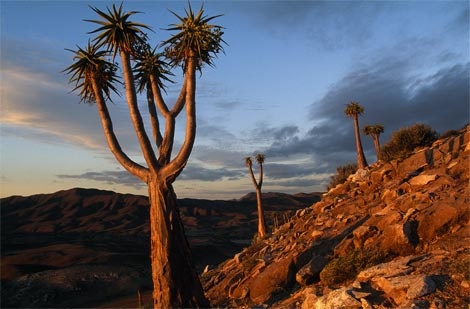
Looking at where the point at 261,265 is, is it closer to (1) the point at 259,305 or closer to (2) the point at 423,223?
(1) the point at 259,305

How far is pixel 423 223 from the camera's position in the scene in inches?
459

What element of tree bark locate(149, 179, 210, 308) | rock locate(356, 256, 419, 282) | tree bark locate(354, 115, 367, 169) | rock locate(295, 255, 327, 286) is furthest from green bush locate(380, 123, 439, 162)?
tree bark locate(149, 179, 210, 308)

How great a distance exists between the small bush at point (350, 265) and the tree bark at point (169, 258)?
3736 millimetres

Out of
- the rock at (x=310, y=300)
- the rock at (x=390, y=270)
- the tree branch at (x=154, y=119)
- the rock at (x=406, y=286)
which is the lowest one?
the rock at (x=310, y=300)

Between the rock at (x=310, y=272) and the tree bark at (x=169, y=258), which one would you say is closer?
the tree bark at (x=169, y=258)

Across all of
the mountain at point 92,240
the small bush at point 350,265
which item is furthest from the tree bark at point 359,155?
the small bush at point 350,265

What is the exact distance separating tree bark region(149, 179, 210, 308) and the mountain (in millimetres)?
23797

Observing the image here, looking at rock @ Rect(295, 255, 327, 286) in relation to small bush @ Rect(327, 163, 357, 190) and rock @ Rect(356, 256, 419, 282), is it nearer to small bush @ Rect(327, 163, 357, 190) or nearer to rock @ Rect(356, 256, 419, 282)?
rock @ Rect(356, 256, 419, 282)

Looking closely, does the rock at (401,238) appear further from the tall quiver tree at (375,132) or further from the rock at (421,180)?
the tall quiver tree at (375,132)

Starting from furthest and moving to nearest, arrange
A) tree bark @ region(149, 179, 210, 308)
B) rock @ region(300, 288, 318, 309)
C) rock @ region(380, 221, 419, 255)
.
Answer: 1. tree bark @ region(149, 179, 210, 308)
2. rock @ region(380, 221, 419, 255)
3. rock @ region(300, 288, 318, 309)

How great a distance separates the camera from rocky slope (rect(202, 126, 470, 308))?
8.66 metres

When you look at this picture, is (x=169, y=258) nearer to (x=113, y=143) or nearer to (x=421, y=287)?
(x=113, y=143)

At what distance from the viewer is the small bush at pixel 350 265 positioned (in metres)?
11.2

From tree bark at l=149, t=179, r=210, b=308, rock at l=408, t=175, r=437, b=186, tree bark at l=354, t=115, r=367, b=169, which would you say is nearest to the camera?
tree bark at l=149, t=179, r=210, b=308
